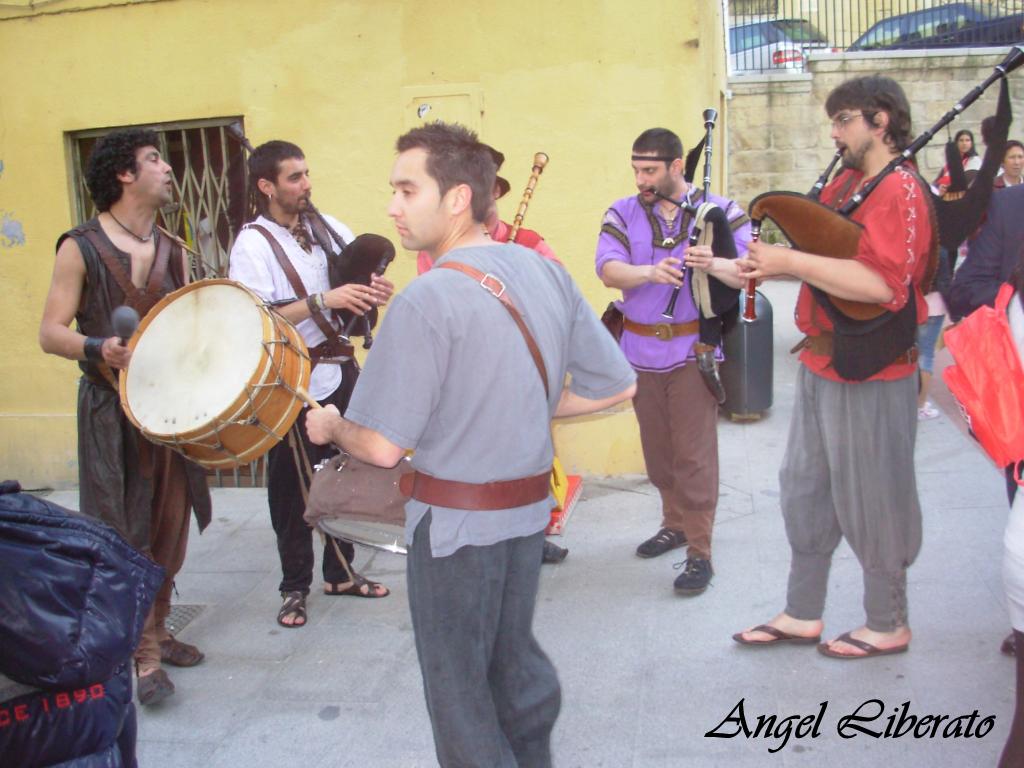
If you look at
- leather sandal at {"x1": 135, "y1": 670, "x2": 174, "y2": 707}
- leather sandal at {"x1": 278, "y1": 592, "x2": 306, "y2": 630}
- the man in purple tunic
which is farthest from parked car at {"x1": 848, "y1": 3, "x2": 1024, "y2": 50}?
leather sandal at {"x1": 135, "y1": 670, "x2": 174, "y2": 707}

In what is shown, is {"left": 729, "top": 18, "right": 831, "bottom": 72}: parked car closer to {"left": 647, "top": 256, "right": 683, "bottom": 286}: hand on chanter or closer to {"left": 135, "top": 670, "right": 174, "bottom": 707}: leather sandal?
{"left": 647, "top": 256, "right": 683, "bottom": 286}: hand on chanter

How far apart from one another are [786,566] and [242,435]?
94.0 inches

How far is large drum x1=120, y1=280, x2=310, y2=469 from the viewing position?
306cm

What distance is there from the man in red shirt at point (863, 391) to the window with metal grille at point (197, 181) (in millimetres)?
3468

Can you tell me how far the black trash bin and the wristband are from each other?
13.1 feet

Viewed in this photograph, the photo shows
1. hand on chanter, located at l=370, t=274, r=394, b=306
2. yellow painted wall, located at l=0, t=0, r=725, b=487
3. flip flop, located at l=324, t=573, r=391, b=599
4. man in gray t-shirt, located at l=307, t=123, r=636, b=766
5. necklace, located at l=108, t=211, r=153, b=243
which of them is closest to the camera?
man in gray t-shirt, located at l=307, t=123, r=636, b=766

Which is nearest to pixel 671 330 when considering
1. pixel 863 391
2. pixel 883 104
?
pixel 863 391

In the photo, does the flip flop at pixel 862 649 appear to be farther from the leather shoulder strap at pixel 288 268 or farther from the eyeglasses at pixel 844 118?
the leather shoulder strap at pixel 288 268

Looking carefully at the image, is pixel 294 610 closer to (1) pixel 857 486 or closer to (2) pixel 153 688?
(2) pixel 153 688

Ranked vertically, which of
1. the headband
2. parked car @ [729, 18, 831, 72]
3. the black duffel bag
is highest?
parked car @ [729, 18, 831, 72]

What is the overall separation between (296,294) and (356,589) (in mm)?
1288

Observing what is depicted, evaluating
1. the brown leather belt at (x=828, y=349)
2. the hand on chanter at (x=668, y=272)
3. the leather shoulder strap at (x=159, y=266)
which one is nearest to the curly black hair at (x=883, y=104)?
the brown leather belt at (x=828, y=349)

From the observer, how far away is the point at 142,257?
369 centimetres

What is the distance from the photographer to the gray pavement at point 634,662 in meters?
3.20
